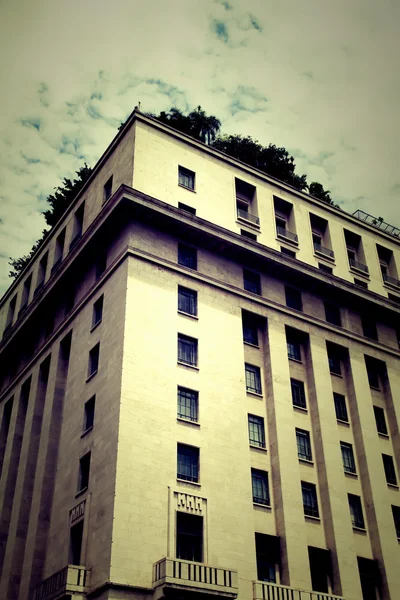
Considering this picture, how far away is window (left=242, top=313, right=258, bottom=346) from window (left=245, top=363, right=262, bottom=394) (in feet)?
5.54

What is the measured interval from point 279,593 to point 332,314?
1915 cm

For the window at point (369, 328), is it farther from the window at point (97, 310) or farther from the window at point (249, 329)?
the window at point (97, 310)

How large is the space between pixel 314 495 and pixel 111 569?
12.9m

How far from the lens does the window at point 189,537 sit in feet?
95.8

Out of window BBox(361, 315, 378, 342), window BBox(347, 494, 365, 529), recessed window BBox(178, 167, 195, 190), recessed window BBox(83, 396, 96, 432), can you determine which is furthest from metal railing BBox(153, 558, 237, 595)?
recessed window BBox(178, 167, 195, 190)

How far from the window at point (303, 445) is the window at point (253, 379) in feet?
10.3

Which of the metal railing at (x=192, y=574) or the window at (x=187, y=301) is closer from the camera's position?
the metal railing at (x=192, y=574)

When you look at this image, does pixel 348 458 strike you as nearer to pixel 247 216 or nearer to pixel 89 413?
pixel 89 413

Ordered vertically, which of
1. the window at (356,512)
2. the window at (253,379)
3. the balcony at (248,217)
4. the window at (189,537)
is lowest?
the window at (189,537)

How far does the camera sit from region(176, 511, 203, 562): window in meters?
29.2

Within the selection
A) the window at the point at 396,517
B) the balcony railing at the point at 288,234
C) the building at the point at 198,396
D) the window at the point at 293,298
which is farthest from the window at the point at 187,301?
the window at the point at 396,517

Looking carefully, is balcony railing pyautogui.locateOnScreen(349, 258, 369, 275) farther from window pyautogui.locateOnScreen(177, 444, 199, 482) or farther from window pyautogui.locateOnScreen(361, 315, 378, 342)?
window pyautogui.locateOnScreen(177, 444, 199, 482)

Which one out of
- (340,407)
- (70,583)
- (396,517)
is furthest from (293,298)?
(70,583)

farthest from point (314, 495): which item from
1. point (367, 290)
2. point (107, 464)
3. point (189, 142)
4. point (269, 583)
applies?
point (189, 142)
